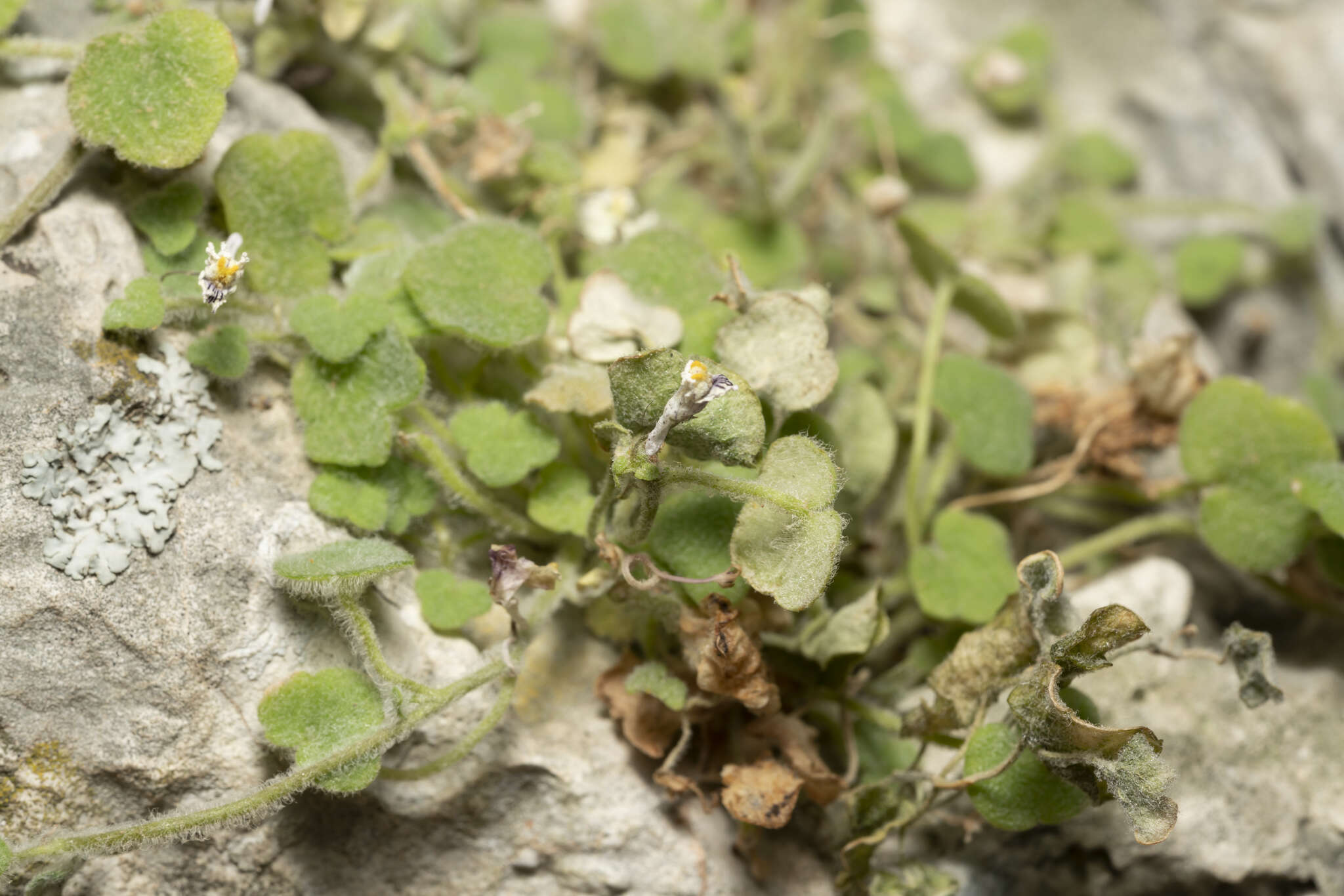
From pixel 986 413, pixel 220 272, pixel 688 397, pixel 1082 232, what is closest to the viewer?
pixel 688 397

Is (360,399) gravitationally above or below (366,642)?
above

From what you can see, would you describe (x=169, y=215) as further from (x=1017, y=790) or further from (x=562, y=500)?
(x=1017, y=790)

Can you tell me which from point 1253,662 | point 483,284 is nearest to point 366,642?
point 483,284

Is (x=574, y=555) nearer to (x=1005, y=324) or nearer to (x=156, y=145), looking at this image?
(x=156, y=145)

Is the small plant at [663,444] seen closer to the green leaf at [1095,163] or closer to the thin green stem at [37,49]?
the thin green stem at [37,49]

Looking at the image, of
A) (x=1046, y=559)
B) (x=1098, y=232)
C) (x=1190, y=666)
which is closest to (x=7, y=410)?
(x=1046, y=559)

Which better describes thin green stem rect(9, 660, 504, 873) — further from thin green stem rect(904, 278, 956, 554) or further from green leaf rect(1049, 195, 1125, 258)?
green leaf rect(1049, 195, 1125, 258)

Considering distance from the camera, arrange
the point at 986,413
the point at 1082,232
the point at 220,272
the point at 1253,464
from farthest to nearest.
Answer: the point at 1082,232
the point at 986,413
the point at 1253,464
the point at 220,272
